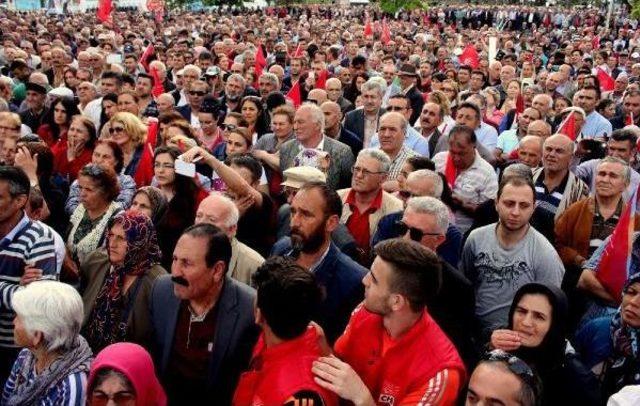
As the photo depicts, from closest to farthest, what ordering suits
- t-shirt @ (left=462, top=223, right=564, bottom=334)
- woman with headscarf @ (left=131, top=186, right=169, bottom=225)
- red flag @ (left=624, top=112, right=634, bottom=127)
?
1. t-shirt @ (left=462, top=223, right=564, bottom=334)
2. woman with headscarf @ (left=131, top=186, right=169, bottom=225)
3. red flag @ (left=624, top=112, right=634, bottom=127)

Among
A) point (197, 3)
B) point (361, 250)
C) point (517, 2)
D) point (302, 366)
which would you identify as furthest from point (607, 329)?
point (517, 2)

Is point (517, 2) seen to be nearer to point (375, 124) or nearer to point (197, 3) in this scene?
point (197, 3)

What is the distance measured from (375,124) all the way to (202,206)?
419 centimetres

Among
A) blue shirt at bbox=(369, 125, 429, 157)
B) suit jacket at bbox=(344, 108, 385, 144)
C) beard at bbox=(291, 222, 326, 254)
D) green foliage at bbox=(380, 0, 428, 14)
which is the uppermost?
beard at bbox=(291, 222, 326, 254)

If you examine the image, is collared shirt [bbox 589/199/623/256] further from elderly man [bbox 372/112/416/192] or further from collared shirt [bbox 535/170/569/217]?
elderly man [bbox 372/112/416/192]

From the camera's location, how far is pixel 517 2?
48688mm

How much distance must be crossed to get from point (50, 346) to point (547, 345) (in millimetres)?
2015

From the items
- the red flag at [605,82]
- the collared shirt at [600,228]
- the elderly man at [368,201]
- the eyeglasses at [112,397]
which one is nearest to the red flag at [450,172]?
the elderly man at [368,201]

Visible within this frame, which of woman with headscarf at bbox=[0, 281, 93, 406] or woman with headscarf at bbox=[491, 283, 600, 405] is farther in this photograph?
woman with headscarf at bbox=[491, 283, 600, 405]

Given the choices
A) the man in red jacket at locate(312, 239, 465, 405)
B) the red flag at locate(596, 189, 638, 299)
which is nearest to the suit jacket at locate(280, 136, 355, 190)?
the red flag at locate(596, 189, 638, 299)

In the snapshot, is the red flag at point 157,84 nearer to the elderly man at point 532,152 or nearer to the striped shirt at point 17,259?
the elderly man at point 532,152

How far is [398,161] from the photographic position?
5.86m

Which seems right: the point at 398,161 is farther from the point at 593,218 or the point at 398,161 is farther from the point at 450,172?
the point at 593,218

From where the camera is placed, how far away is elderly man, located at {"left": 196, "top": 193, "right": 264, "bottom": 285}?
3.81m
